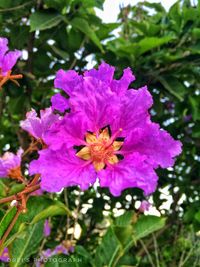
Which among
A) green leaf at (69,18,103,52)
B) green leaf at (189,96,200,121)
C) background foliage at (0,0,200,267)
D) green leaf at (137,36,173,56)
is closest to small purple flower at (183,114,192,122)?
background foliage at (0,0,200,267)

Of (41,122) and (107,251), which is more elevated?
(41,122)

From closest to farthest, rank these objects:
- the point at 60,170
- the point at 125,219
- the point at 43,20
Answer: the point at 60,170
the point at 125,219
the point at 43,20

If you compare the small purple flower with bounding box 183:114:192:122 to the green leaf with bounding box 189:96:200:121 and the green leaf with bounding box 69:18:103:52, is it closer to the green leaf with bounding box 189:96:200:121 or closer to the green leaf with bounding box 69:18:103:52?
the green leaf with bounding box 189:96:200:121

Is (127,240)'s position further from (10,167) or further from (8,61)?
(8,61)

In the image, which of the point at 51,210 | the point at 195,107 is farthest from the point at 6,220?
the point at 195,107

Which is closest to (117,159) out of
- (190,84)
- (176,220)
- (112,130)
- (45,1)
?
(112,130)

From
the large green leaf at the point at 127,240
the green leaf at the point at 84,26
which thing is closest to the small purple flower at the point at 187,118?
the green leaf at the point at 84,26

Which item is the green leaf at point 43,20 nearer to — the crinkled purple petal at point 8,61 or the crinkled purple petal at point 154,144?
the crinkled purple petal at point 8,61
